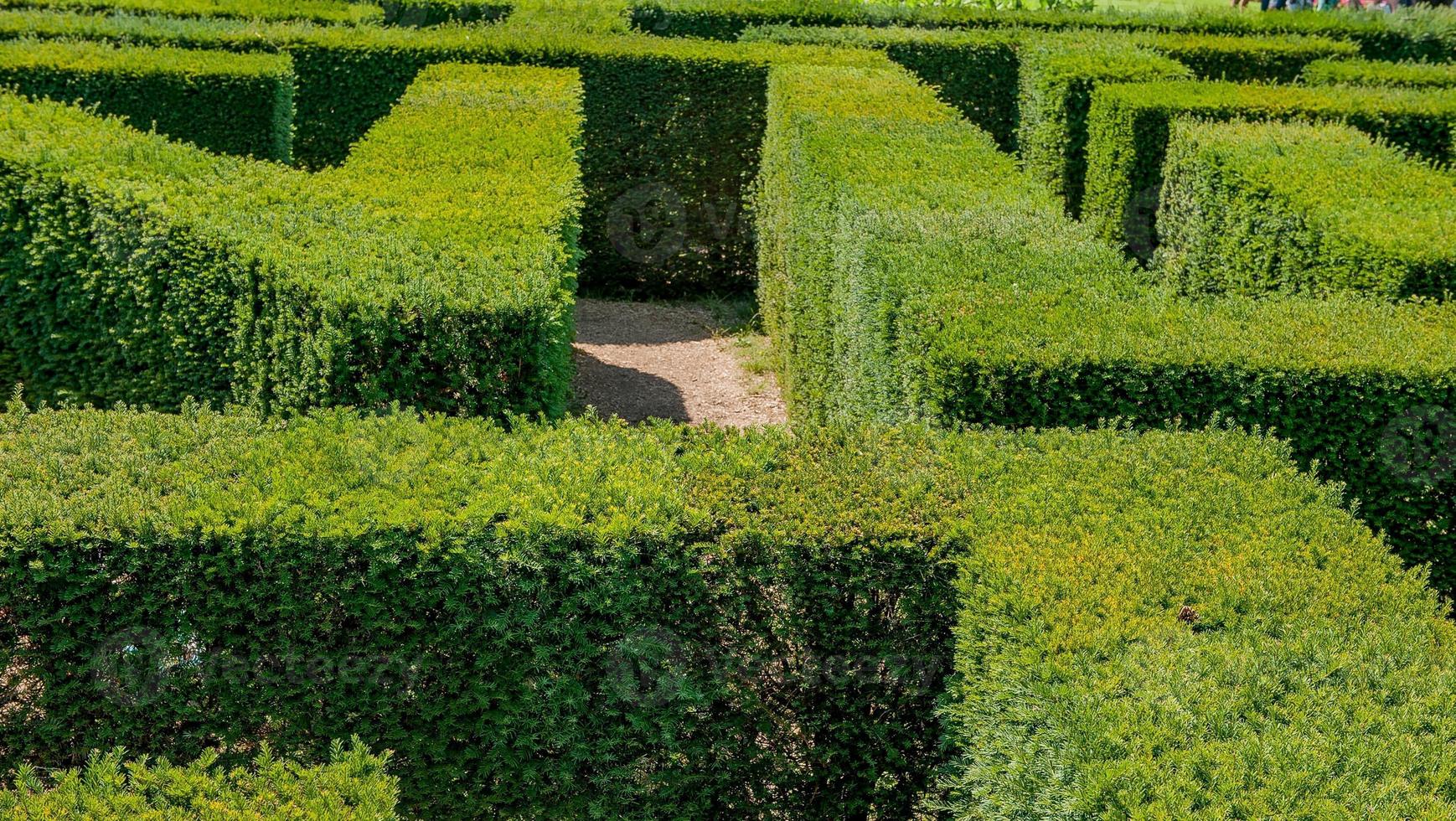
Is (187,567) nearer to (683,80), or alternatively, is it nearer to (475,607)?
(475,607)

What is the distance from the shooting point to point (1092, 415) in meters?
6.07

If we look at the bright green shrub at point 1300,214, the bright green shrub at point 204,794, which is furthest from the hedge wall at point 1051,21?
the bright green shrub at point 204,794

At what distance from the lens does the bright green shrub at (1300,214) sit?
7883 millimetres

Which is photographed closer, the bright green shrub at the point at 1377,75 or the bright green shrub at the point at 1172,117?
the bright green shrub at the point at 1172,117

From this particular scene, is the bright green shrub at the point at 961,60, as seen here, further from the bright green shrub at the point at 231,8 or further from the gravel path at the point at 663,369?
the bright green shrub at the point at 231,8

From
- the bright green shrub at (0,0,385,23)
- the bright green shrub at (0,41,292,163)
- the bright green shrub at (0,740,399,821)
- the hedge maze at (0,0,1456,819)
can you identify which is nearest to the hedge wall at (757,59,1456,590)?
the hedge maze at (0,0,1456,819)

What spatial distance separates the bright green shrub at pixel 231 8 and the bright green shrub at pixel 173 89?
264 cm

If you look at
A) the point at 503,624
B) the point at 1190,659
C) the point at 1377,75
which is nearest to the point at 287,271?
the point at 503,624

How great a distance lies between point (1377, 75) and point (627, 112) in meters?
8.14

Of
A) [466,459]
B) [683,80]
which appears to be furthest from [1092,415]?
[683,80]

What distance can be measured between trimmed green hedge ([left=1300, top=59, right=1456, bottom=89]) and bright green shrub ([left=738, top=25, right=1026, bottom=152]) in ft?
10.6

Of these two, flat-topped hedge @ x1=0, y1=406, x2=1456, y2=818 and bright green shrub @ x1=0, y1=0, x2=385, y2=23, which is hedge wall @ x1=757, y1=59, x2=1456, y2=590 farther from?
bright green shrub @ x1=0, y1=0, x2=385, y2=23

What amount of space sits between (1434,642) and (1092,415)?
2.18m

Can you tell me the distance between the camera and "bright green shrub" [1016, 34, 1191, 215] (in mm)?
12852
